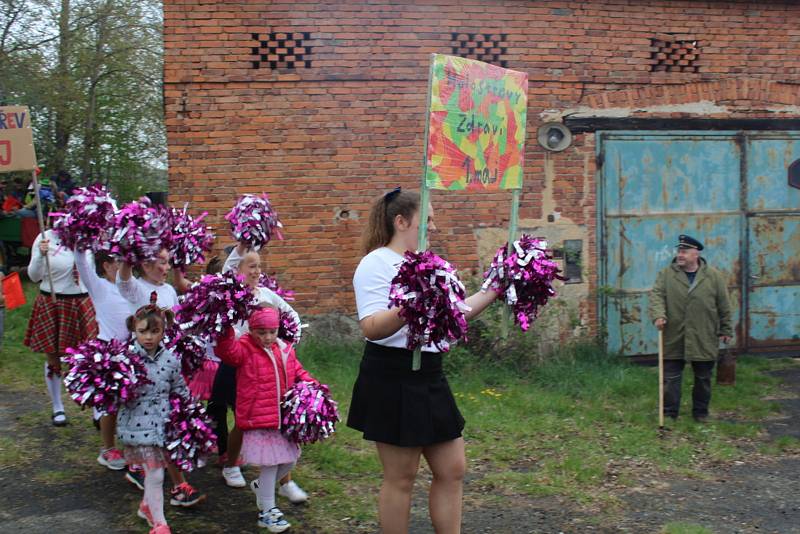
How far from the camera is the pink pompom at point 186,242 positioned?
5.75 metres

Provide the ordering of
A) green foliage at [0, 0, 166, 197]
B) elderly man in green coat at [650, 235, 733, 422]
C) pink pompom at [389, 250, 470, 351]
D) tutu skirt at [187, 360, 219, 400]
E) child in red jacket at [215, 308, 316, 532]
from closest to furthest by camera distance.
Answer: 1. pink pompom at [389, 250, 470, 351]
2. child in red jacket at [215, 308, 316, 532]
3. tutu skirt at [187, 360, 219, 400]
4. elderly man in green coat at [650, 235, 733, 422]
5. green foliage at [0, 0, 166, 197]

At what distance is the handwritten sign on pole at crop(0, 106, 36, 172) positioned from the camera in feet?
23.7

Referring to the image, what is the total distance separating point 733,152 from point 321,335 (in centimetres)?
533

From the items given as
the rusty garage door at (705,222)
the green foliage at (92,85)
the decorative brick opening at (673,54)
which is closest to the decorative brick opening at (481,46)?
the rusty garage door at (705,222)

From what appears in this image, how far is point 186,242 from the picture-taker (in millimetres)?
5770

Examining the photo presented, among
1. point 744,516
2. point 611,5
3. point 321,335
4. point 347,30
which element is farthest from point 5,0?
point 744,516

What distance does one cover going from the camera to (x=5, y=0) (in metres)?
14.8

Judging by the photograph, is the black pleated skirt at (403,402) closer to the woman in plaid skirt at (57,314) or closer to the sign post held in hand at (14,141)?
the woman in plaid skirt at (57,314)

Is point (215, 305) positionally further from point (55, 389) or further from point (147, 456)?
point (55, 389)

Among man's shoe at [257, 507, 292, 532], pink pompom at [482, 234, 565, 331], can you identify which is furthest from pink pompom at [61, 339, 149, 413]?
pink pompom at [482, 234, 565, 331]

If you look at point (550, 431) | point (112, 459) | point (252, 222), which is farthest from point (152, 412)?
point (550, 431)

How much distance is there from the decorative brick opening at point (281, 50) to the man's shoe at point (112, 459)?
4.49 m

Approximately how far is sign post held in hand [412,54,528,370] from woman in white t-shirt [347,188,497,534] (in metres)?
0.13

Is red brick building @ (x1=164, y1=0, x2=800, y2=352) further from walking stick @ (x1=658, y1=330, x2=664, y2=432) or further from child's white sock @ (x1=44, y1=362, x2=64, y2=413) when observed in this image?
child's white sock @ (x1=44, y1=362, x2=64, y2=413)
